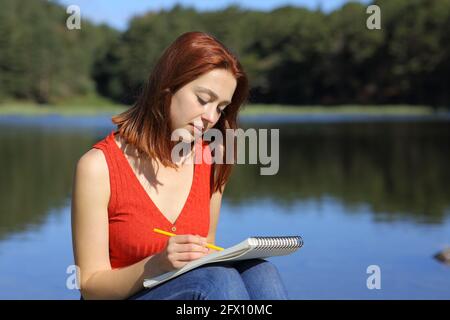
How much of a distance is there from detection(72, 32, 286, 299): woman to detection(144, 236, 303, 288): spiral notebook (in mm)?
18

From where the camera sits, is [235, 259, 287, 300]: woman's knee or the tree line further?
the tree line

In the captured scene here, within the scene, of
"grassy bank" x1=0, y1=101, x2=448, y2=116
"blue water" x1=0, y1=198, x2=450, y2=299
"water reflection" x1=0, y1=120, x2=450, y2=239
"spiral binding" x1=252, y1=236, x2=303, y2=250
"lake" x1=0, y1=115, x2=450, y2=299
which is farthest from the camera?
"grassy bank" x1=0, y1=101, x2=448, y2=116

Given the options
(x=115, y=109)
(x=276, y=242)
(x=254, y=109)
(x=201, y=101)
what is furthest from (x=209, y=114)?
(x=115, y=109)

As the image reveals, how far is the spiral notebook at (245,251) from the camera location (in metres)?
2.10

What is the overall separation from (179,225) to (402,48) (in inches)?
2582

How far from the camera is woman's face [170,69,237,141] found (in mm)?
2320

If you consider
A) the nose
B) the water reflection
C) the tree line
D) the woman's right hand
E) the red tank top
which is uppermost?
the tree line

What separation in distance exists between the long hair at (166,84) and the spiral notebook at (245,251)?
0.36 m

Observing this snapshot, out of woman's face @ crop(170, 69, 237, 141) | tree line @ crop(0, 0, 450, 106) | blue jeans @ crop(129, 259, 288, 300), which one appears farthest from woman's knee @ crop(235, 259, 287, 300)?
tree line @ crop(0, 0, 450, 106)

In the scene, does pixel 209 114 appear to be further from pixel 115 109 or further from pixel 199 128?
pixel 115 109

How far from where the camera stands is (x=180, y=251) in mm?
2111

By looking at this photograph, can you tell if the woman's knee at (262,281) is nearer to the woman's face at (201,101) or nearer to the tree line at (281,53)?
the woman's face at (201,101)

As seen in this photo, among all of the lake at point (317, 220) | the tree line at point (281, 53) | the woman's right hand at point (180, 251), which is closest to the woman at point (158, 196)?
the woman's right hand at point (180, 251)

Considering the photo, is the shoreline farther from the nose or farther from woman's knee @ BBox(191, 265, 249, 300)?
woman's knee @ BBox(191, 265, 249, 300)
